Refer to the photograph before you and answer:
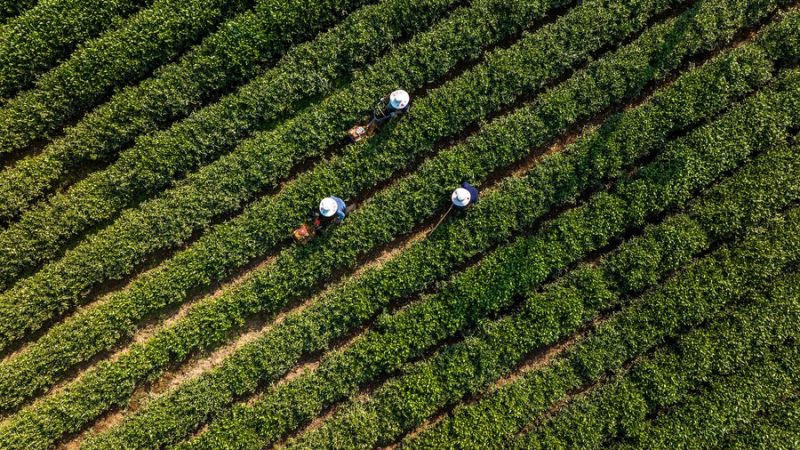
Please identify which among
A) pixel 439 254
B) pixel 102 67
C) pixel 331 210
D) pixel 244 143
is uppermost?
pixel 102 67

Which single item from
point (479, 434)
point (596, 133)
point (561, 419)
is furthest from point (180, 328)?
point (596, 133)

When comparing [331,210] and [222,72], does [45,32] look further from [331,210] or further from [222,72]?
[331,210]

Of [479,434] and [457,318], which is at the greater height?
[457,318]

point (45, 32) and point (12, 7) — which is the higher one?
point (12, 7)

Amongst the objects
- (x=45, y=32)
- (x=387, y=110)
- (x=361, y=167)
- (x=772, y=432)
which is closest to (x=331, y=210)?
(x=361, y=167)

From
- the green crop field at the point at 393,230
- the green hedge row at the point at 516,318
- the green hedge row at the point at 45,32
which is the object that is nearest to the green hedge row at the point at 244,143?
the green crop field at the point at 393,230

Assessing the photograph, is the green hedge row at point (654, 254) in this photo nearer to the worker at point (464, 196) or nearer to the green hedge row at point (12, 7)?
the worker at point (464, 196)

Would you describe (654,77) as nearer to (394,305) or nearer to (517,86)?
(517,86)
